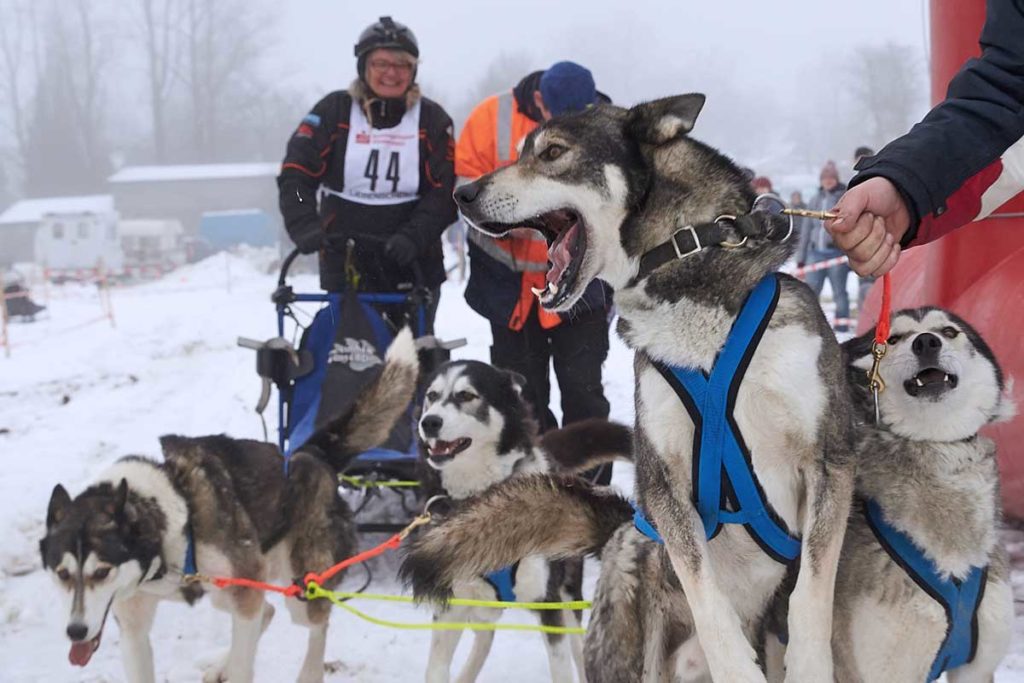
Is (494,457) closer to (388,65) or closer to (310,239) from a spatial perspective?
(310,239)

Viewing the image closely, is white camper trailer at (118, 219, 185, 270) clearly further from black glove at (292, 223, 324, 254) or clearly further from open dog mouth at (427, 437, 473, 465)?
open dog mouth at (427, 437, 473, 465)

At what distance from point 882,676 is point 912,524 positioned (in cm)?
30

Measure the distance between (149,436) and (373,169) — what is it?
3321 millimetres

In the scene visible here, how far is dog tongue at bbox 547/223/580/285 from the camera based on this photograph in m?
1.83

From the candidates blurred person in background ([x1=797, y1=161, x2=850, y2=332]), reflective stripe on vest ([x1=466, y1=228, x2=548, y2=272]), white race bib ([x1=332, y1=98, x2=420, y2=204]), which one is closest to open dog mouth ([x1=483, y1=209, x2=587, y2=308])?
reflective stripe on vest ([x1=466, y1=228, x2=548, y2=272])

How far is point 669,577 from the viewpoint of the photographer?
75.5 inches

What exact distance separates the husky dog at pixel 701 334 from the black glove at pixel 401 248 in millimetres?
1967

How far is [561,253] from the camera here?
1.87m

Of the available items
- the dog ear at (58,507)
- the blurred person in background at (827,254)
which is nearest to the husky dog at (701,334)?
the dog ear at (58,507)

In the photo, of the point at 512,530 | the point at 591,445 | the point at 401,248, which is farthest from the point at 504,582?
the point at 401,248

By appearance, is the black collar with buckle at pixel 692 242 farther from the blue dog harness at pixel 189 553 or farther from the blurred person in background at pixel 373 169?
the blurred person in background at pixel 373 169

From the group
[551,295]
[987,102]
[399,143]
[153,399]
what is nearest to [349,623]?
[399,143]

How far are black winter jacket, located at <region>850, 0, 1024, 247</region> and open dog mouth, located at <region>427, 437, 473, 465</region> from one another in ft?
6.57

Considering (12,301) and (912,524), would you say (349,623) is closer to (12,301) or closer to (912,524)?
(912,524)
